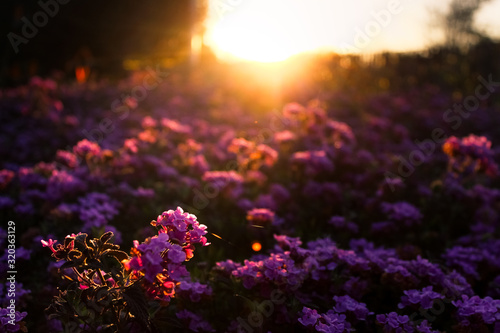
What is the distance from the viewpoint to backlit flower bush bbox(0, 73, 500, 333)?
2295 mm

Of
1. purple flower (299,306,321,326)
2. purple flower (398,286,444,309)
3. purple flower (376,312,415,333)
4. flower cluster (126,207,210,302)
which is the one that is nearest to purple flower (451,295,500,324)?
purple flower (398,286,444,309)

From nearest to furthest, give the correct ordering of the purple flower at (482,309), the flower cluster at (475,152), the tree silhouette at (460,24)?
the purple flower at (482,309)
the flower cluster at (475,152)
the tree silhouette at (460,24)

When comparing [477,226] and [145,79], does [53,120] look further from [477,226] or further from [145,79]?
[477,226]

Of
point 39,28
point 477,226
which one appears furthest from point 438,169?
point 39,28

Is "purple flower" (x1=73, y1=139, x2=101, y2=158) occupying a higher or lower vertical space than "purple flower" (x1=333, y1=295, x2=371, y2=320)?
higher

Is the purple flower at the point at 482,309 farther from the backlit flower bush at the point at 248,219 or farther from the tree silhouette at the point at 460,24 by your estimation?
the tree silhouette at the point at 460,24

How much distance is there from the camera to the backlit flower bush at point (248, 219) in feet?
7.53

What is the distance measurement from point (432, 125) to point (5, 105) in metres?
7.91

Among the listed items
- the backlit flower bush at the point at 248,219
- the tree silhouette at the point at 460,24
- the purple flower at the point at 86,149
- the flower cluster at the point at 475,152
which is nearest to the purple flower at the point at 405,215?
the backlit flower bush at the point at 248,219

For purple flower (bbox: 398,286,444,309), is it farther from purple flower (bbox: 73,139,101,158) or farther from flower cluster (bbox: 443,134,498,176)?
purple flower (bbox: 73,139,101,158)

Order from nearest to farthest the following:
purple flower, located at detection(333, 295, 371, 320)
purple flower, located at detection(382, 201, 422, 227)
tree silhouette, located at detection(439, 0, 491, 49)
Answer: purple flower, located at detection(333, 295, 371, 320) → purple flower, located at detection(382, 201, 422, 227) → tree silhouette, located at detection(439, 0, 491, 49)

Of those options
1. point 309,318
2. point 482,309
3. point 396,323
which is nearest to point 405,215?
point 482,309

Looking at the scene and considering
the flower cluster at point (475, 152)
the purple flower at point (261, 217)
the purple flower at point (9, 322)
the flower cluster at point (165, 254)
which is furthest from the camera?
the flower cluster at point (475, 152)

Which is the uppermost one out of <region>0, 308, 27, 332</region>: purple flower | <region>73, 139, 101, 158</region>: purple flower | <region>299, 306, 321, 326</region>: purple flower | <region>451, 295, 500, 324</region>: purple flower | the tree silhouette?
the tree silhouette
